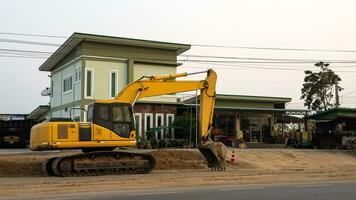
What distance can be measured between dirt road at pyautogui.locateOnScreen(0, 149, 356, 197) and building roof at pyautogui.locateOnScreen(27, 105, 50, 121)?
27343 mm

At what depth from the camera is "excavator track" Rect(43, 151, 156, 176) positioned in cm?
2131

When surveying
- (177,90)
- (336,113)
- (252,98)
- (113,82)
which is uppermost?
(113,82)

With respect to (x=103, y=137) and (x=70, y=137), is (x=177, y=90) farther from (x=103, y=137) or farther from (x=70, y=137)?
(x=70, y=137)

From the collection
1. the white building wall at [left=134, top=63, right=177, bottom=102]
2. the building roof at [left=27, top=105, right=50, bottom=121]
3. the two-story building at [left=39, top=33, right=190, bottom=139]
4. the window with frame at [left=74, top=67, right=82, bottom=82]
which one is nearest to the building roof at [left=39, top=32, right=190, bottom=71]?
the two-story building at [left=39, top=33, right=190, bottom=139]

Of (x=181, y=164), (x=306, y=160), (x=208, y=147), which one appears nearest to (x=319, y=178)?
(x=208, y=147)

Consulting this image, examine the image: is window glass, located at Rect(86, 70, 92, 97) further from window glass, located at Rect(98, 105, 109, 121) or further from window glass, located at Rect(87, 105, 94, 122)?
window glass, located at Rect(98, 105, 109, 121)

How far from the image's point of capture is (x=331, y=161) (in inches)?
1384

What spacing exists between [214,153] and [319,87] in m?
45.8

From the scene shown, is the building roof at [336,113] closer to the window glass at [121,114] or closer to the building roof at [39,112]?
the window glass at [121,114]

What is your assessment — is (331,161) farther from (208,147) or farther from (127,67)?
(127,67)

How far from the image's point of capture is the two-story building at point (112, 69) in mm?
41219

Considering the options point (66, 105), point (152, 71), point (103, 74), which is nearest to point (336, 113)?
Result: point (152, 71)

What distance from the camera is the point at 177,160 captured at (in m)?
27.8

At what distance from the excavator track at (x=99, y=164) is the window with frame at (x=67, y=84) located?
22.2 m
